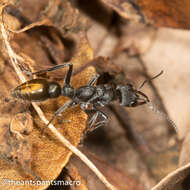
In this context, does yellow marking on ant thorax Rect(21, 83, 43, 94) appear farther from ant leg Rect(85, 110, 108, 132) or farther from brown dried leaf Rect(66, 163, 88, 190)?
brown dried leaf Rect(66, 163, 88, 190)

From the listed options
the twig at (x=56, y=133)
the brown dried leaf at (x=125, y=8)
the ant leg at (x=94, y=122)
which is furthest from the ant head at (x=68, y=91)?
the brown dried leaf at (x=125, y=8)

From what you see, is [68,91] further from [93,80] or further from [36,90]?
[36,90]

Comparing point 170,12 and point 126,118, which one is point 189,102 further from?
point 170,12

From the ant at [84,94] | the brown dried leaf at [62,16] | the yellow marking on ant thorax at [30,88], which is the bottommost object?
the ant at [84,94]

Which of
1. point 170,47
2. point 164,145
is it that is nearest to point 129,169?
point 164,145

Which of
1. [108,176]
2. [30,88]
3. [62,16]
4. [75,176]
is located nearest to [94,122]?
[108,176]

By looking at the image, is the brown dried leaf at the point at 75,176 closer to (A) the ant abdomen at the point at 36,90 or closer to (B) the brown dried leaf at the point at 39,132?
(B) the brown dried leaf at the point at 39,132

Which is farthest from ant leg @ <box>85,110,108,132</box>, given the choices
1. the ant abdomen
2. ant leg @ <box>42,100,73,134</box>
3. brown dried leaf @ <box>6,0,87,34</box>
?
brown dried leaf @ <box>6,0,87,34</box>

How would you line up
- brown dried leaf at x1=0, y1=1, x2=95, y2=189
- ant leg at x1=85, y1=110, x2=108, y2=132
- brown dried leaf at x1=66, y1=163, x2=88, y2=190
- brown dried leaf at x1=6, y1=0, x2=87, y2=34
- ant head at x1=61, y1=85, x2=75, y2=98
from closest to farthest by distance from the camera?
1. brown dried leaf at x1=0, y1=1, x2=95, y2=189
2. brown dried leaf at x1=66, y1=163, x2=88, y2=190
3. ant head at x1=61, y1=85, x2=75, y2=98
4. ant leg at x1=85, y1=110, x2=108, y2=132
5. brown dried leaf at x1=6, y1=0, x2=87, y2=34
